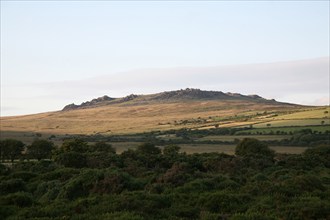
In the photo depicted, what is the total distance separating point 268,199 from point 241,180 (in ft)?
34.5

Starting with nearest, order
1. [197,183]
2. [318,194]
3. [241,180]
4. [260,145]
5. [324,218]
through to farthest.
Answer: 1. [324,218]
2. [318,194]
3. [197,183]
4. [241,180]
5. [260,145]

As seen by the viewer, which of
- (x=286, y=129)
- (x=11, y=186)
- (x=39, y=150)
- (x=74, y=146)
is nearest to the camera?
(x=11, y=186)

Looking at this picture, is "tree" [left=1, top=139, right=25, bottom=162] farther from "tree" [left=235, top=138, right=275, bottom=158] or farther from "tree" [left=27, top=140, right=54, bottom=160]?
"tree" [left=235, top=138, right=275, bottom=158]

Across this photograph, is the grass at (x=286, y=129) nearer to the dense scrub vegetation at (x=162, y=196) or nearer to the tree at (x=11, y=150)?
the tree at (x=11, y=150)

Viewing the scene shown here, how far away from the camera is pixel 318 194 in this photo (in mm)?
24578

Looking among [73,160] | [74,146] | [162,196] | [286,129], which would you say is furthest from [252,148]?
[286,129]

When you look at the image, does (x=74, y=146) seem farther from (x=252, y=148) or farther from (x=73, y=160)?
(x=252, y=148)

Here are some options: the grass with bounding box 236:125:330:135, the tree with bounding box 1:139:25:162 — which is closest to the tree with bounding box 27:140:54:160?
the tree with bounding box 1:139:25:162

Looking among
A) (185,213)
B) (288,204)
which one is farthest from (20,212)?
(288,204)

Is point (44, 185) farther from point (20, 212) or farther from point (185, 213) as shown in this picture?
point (185, 213)

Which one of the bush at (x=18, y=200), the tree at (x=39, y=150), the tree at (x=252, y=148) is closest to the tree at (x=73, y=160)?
the bush at (x=18, y=200)

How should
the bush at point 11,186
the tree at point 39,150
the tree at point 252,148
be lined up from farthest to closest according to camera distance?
the tree at point 39,150 < the tree at point 252,148 < the bush at point 11,186

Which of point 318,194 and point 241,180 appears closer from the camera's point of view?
point 318,194

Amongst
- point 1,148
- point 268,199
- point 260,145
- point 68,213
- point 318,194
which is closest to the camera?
point 68,213
